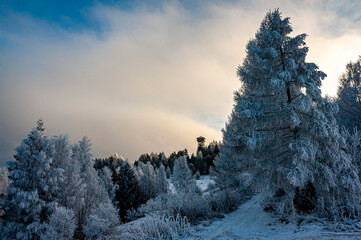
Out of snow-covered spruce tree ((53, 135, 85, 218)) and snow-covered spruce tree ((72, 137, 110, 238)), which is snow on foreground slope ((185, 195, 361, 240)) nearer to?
snow-covered spruce tree ((72, 137, 110, 238))

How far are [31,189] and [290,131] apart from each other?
1789 cm

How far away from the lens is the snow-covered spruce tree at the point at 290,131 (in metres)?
7.59

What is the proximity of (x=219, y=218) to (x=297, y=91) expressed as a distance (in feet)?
22.7

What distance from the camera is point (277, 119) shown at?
29.3 feet

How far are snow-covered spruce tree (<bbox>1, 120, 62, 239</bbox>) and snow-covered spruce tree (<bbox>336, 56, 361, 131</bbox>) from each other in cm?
2579

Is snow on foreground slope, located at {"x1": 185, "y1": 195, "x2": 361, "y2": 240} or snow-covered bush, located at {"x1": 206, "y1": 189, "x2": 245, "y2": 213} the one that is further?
snow-covered bush, located at {"x1": 206, "y1": 189, "x2": 245, "y2": 213}

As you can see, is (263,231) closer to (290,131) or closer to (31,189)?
(290,131)

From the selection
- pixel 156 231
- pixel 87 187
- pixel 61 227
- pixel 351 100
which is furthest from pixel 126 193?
pixel 351 100

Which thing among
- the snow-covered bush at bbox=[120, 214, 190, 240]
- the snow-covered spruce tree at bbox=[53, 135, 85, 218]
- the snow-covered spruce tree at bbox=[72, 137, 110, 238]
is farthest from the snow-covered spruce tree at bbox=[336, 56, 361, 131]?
the snow-covered spruce tree at bbox=[53, 135, 85, 218]

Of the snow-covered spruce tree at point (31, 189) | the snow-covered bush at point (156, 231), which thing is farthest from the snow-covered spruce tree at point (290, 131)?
the snow-covered spruce tree at point (31, 189)

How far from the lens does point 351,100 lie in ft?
60.6

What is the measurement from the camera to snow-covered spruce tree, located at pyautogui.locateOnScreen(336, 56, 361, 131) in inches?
708

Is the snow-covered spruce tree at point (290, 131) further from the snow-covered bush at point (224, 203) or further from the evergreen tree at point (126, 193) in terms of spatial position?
the evergreen tree at point (126, 193)

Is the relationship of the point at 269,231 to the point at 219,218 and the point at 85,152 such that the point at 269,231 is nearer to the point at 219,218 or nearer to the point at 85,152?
the point at 219,218
